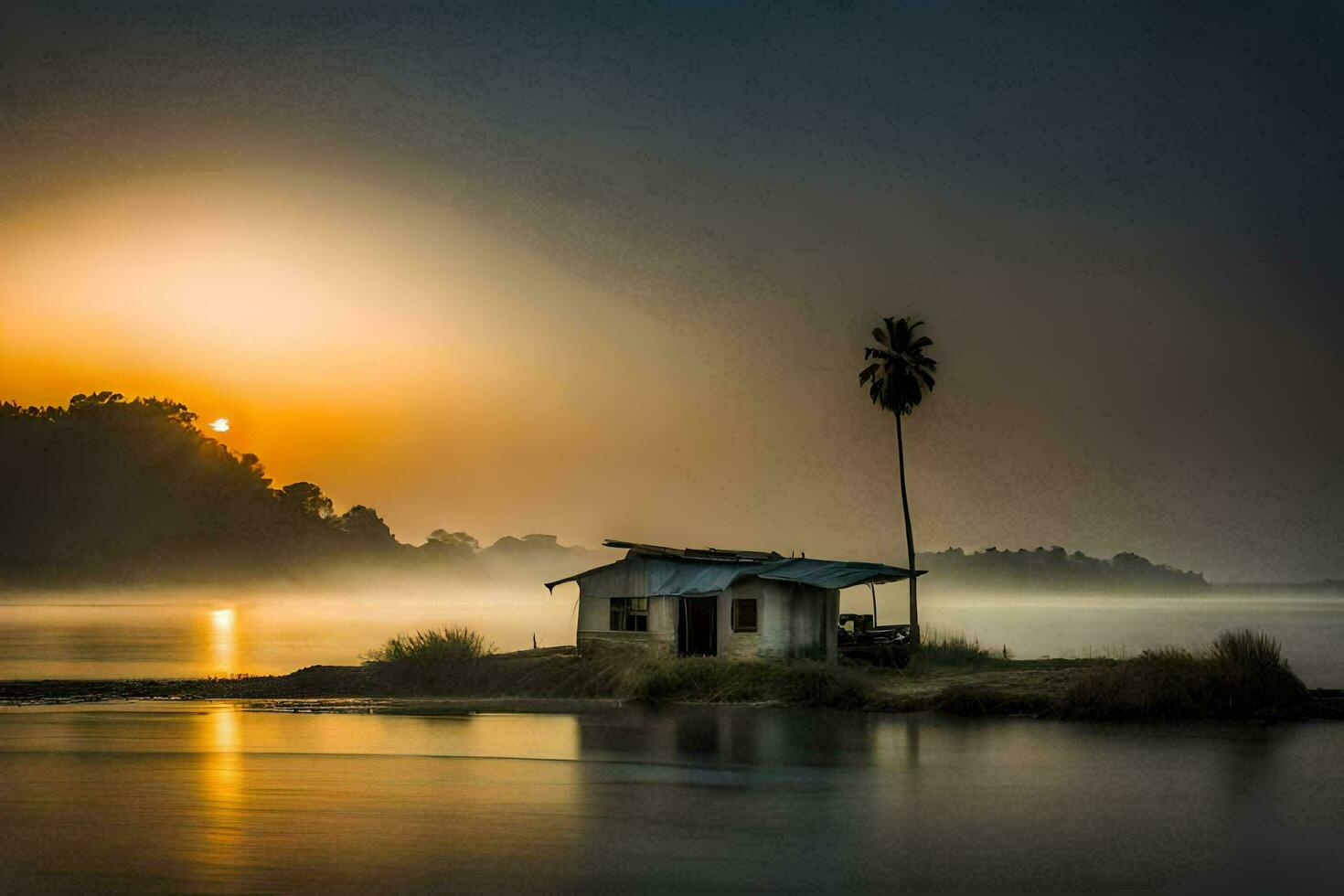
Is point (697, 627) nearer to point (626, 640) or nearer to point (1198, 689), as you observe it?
point (626, 640)

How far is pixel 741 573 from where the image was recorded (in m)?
45.0

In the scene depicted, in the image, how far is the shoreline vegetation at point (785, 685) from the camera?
1474 inches

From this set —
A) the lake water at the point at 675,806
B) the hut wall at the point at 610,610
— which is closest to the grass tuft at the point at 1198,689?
the lake water at the point at 675,806

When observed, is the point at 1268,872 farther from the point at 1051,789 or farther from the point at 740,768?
the point at 740,768

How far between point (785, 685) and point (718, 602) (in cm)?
464

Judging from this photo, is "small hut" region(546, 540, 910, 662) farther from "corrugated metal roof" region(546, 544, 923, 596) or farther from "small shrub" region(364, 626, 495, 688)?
"small shrub" region(364, 626, 495, 688)

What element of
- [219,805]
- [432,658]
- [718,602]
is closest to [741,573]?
[718,602]

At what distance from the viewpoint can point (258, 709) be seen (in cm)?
4303

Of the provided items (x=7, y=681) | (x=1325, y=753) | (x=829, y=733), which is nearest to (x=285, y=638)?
(x=7, y=681)

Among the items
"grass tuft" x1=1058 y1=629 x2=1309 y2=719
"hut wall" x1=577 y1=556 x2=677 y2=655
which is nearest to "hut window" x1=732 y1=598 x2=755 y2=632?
"hut wall" x1=577 y1=556 x2=677 y2=655

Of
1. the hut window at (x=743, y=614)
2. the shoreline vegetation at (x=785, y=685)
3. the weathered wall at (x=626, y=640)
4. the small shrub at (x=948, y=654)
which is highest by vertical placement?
the hut window at (x=743, y=614)

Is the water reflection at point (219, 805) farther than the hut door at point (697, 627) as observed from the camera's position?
No

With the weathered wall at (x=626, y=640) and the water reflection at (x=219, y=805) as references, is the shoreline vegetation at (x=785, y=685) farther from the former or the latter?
the water reflection at (x=219, y=805)

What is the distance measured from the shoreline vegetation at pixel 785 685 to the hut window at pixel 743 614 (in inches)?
70.8
